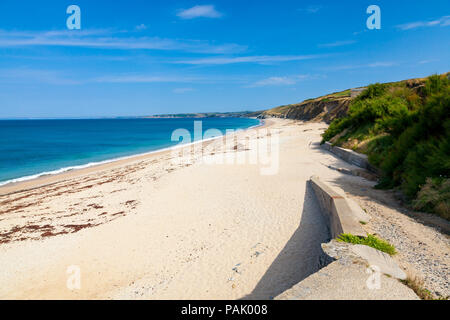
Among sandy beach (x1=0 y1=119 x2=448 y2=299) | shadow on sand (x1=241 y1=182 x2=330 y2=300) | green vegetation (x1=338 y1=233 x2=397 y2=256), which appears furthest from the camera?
sandy beach (x1=0 y1=119 x2=448 y2=299)

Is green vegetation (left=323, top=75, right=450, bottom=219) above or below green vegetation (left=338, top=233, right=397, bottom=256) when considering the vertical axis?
above

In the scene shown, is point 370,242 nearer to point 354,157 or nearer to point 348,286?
point 348,286

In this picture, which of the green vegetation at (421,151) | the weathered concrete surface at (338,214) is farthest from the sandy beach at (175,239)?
the green vegetation at (421,151)

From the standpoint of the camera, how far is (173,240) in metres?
6.75

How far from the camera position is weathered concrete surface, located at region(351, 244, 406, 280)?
11.6 feet

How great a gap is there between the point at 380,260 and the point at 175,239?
187 inches

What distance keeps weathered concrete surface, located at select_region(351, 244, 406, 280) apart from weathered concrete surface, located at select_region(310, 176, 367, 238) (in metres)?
0.48

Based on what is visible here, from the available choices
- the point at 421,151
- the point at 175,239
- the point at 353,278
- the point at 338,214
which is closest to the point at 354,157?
the point at 421,151

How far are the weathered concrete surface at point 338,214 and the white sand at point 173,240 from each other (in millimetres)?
378

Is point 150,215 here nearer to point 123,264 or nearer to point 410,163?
point 123,264

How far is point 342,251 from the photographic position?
3.96 metres

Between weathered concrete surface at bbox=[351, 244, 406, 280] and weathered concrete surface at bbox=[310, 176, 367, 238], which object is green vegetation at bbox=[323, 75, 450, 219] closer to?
weathered concrete surface at bbox=[310, 176, 367, 238]

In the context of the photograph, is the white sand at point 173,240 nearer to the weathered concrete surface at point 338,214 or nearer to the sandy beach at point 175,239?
the sandy beach at point 175,239

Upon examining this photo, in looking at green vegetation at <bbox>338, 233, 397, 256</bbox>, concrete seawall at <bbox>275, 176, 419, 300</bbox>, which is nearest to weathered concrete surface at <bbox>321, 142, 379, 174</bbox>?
green vegetation at <bbox>338, 233, 397, 256</bbox>
